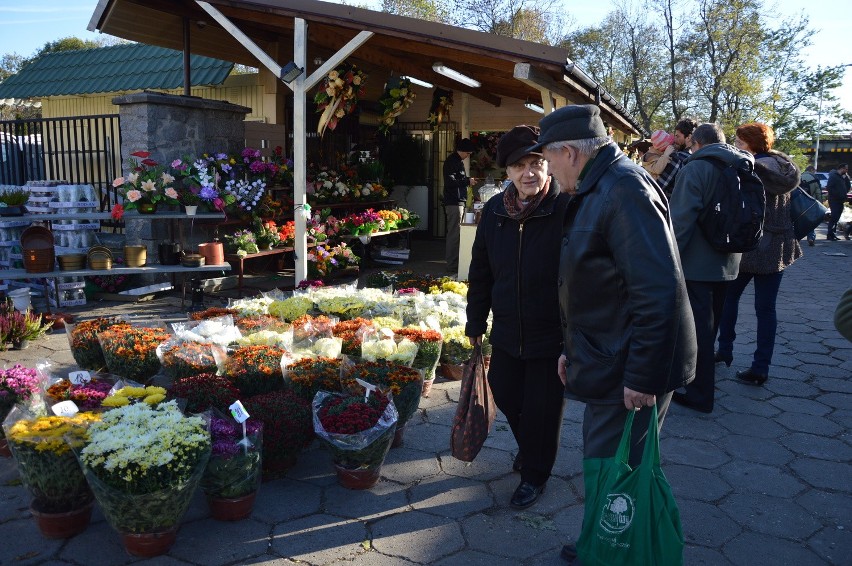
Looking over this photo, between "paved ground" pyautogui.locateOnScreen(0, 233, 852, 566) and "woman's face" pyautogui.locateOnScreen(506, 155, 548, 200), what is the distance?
1.59 m

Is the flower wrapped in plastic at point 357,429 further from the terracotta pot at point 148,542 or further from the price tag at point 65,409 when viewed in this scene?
the price tag at point 65,409

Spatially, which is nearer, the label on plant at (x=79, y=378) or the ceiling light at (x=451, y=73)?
the label on plant at (x=79, y=378)

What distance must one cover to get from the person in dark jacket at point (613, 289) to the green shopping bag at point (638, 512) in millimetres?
108

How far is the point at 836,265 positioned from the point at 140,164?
496 inches

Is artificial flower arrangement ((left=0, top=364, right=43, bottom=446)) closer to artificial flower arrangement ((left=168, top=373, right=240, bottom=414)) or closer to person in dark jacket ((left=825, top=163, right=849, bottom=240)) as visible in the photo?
artificial flower arrangement ((left=168, top=373, right=240, bottom=414))

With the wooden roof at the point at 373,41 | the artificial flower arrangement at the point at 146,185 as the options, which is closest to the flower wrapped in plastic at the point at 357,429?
the wooden roof at the point at 373,41

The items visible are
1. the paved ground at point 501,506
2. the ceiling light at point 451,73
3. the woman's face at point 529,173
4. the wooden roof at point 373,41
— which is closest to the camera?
the paved ground at point 501,506

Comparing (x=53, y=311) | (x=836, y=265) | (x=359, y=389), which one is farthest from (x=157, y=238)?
(x=836, y=265)

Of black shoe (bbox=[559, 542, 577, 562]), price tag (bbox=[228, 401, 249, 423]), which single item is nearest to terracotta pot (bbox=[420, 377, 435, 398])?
price tag (bbox=[228, 401, 249, 423])

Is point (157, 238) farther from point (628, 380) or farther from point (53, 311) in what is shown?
point (628, 380)

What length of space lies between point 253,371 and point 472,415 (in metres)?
1.48

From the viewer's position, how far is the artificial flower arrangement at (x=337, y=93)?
8633mm

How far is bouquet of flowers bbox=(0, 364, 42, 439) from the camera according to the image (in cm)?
363

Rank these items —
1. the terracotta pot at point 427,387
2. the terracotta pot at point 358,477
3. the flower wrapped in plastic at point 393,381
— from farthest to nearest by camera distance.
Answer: the terracotta pot at point 427,387, the flower wrapped in plastic at point 393,381, the terracotta pot at point 358,477
